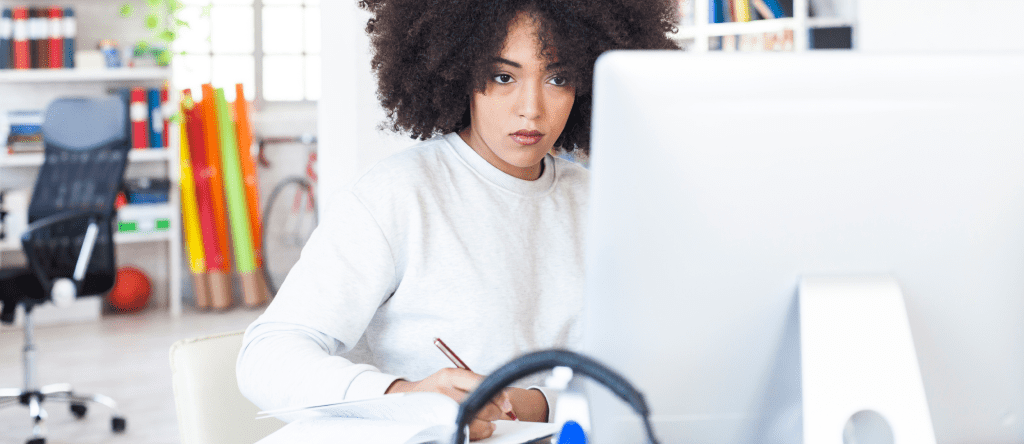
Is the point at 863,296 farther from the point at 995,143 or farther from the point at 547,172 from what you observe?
the point at 547,172

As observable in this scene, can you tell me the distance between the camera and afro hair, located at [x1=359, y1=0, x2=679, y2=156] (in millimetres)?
1088

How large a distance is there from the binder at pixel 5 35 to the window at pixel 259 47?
3.33 feet

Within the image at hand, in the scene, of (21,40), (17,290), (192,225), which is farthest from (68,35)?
(17,290)

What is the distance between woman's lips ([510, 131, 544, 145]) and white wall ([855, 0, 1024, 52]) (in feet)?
4.26

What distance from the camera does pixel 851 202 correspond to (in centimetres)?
54

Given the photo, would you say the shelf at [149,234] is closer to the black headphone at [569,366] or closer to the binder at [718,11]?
the binder at [718,11]

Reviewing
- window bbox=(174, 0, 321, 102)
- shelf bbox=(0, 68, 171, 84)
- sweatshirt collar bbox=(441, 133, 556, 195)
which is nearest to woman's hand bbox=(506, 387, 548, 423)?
sweatshirt collar bbox=(441, 133, 556, 195)

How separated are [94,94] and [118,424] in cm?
241

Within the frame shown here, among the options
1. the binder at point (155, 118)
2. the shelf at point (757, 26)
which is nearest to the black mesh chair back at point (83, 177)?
the binder at point (155, 118)

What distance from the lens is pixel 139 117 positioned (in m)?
4.64

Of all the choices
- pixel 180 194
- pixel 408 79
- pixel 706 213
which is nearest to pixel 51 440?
pixel 180 194

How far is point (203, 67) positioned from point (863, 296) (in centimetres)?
537

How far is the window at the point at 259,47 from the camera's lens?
5.34 meters

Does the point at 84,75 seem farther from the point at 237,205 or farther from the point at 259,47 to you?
the point at 259,47
